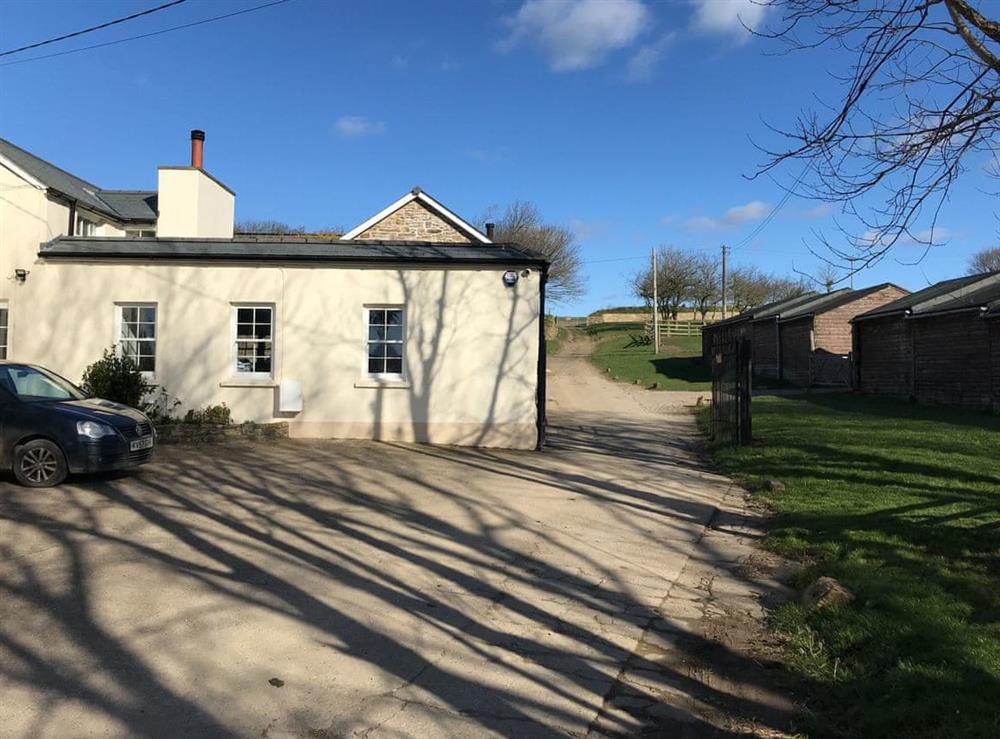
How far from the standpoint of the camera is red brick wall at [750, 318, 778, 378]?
39.2 metres

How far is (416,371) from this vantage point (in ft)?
46.8

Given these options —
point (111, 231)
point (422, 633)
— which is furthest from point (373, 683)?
point (111, 231)

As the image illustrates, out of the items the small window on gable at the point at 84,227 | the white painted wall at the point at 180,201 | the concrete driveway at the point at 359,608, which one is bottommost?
the concrete driveway at the point at 359,608

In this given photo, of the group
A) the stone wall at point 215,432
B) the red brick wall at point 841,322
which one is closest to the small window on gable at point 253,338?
the stone wall at point 215,432

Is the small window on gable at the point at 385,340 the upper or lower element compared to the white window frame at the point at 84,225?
lower

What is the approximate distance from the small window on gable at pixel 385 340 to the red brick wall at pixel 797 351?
84.1 feet

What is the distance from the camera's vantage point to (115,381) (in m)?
13.5

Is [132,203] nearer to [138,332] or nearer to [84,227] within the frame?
[84,227]

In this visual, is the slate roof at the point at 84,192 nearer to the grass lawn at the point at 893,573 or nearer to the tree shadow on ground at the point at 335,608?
the tree shadow on ground at the point at 335,608

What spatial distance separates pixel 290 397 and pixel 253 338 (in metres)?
1.50

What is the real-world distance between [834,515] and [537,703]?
555 centimetres

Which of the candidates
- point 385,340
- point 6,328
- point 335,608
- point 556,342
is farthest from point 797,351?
point 335,608

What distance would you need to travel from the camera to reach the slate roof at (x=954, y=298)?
22.6 metres

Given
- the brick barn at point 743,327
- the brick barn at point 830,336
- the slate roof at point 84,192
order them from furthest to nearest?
the brick barn at point 743,327 < the brick barn at point 830,336 < the slate roof at point 84,192
